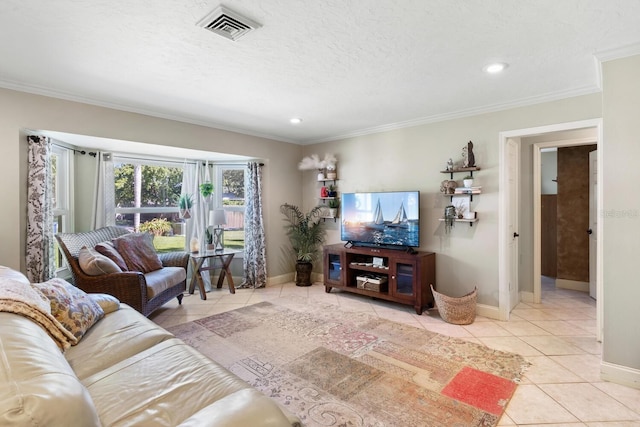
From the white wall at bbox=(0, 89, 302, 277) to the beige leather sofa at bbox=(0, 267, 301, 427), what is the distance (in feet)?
3.81

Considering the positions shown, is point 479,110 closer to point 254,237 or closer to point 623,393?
point 623,393

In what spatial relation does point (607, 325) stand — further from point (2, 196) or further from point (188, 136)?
point (2, 196)

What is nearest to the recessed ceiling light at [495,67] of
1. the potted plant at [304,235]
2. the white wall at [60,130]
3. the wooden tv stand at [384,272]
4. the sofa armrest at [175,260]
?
the wooden tv stand at [384,272]

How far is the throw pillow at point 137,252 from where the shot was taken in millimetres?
3658

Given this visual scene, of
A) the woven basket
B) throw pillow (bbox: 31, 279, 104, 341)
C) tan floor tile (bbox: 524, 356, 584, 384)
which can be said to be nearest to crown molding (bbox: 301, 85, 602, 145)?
the woven basket

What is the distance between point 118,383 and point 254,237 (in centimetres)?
354

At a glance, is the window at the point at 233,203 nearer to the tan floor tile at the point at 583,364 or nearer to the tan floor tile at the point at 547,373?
the tan floor tile at the point at 547,373

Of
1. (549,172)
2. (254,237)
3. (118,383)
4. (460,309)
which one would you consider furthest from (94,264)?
(549,172)

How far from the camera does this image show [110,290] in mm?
3076

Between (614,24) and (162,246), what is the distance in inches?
212

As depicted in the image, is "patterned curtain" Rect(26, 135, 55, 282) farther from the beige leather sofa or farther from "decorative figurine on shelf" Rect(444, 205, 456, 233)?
"decorative figurine on shelf" Rect(444, 205, 456, 233)

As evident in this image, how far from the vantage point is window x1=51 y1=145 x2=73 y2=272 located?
3710mm

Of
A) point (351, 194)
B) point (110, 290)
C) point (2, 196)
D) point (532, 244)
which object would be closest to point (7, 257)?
point (2, 196)

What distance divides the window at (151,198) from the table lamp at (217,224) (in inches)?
23.5
